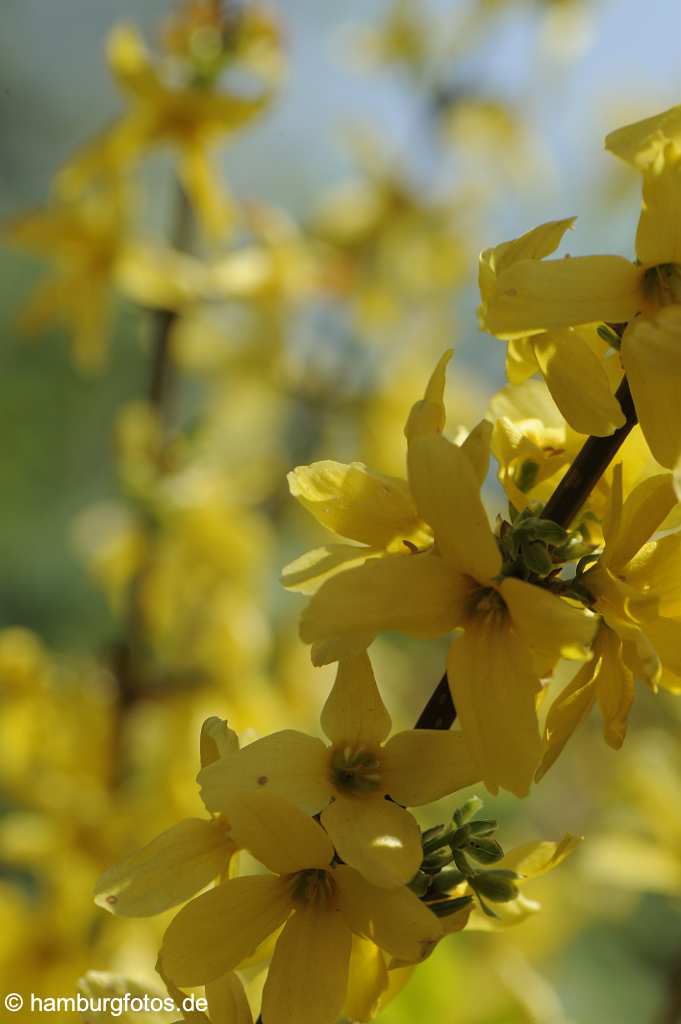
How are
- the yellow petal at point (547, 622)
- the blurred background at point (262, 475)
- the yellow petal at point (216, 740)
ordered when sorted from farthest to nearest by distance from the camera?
the blurred background at point (262, 475) → the yellow petal at point (216, 740) → the yellow petal at point (547, 622)

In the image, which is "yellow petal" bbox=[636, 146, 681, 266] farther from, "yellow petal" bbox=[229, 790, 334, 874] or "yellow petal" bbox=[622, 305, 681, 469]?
"yellow petal" bbox=[229, 790, 334, 874]


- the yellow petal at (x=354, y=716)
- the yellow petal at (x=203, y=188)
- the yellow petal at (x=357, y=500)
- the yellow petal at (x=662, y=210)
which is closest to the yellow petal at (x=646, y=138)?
the yellow petal at (x=662, y=210)

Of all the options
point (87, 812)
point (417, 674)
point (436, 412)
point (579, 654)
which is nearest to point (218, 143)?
point (87, 812)

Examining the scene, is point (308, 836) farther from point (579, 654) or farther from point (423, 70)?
point (423, 70)

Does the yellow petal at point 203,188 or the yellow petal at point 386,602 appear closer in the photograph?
the yellow petal at point 386,602

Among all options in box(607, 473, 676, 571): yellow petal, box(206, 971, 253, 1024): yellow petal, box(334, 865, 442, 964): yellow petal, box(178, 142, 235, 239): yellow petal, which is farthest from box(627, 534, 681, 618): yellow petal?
box(178, 142, 235, 239): yellow petal

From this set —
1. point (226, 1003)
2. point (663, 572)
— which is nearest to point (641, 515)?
point (663, 572)

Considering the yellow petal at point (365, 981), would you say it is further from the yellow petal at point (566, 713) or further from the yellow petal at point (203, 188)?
the yellow petal at point (203, 188)
